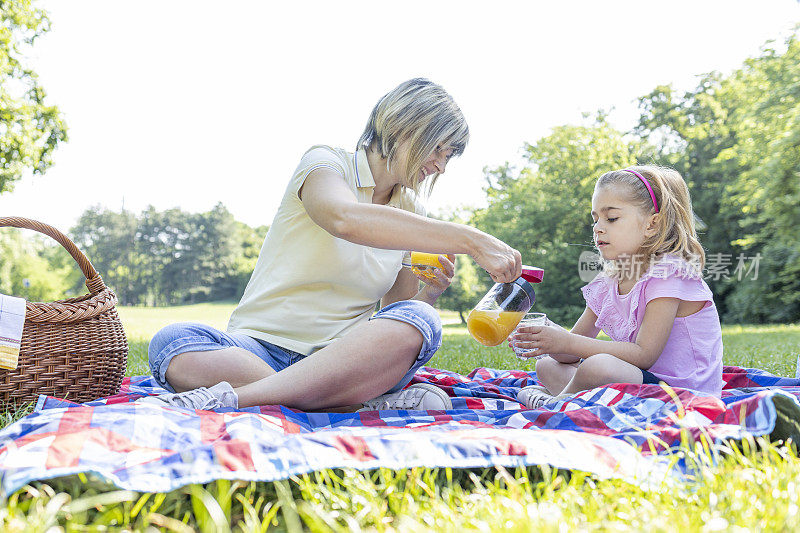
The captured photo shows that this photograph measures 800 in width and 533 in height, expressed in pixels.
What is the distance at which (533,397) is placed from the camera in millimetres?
2117

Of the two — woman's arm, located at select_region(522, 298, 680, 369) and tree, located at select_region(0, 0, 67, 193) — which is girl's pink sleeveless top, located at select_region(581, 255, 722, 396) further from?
tree, located at select_region(0, 0, 67, 193)

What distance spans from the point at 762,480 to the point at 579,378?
97 cm

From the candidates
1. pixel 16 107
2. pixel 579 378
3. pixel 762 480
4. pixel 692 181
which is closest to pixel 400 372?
pixel 579 378

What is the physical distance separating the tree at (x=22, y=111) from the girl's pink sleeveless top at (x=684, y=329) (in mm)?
10988

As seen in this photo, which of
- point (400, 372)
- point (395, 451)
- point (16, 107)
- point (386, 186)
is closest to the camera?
point (395, 451)

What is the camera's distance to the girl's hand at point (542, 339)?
6.68 feet

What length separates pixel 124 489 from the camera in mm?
997

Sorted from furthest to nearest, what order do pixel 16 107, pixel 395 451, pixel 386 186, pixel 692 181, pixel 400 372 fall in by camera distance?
1. pixel 692 181
2. pixel 16 107
3. pixel 386 186
4. pixel 400 372
5. pixel 395 451

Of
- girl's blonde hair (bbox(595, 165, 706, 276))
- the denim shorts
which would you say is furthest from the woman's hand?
girl's blonde hair (bbox(595, 165, 706, 276))

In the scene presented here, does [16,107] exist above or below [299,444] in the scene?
above

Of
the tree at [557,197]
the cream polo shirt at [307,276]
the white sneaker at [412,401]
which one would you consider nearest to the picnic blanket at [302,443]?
the white sneaker at [412,401]

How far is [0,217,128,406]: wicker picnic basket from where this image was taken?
184cm

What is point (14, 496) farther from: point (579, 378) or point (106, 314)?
point (579, 378)

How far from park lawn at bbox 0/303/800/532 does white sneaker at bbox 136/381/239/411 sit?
2.01 feet
